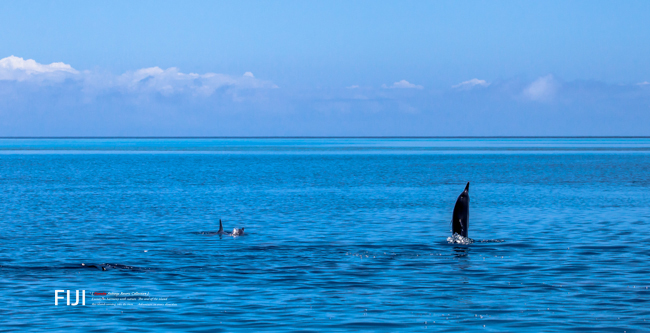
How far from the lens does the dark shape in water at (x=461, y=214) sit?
80.9 ft

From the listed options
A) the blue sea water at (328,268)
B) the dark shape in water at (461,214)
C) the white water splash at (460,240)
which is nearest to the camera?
the blue sea water at (328,268)

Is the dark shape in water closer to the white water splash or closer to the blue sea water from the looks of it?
the white water splash

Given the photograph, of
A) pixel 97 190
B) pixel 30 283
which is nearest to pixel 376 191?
pixel 97 190

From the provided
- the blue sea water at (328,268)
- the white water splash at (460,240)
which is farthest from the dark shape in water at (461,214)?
the blue sea water at (328,268)

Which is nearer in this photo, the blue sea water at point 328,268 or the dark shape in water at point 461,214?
the blue sea water at point 328,268

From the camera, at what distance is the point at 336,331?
1452cm

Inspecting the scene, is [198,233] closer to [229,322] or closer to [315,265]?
[315,265]

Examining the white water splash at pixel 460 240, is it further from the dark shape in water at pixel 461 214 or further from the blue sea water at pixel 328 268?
the blue sea water at pixel 328 268

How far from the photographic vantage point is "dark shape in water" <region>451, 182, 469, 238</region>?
24647mm

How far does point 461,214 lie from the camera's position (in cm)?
2542

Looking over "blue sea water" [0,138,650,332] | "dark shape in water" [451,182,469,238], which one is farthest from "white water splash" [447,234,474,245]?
"blue sea water" [0,138,650,332]

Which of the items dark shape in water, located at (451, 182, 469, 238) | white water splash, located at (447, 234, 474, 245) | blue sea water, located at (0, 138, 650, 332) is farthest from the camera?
white water splash, located at (447, 234, 474, 245)

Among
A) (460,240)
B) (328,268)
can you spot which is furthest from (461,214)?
(328,268)

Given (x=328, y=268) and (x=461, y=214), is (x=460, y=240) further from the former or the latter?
(x=328, y=268)
